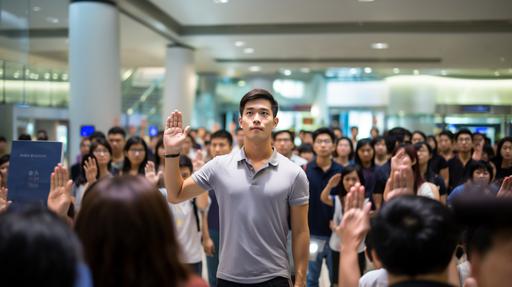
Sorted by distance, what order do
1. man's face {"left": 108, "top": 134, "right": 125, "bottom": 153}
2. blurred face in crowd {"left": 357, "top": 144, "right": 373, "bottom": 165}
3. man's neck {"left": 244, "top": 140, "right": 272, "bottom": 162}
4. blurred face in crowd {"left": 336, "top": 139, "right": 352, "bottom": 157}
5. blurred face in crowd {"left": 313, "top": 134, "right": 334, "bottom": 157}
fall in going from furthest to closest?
blurred face in crowd {"left": 336, "top": 139, "right": 352, "bottom": 157} < man's face {"left": 108, "top": 134, "right": 125, "bottom": 153} < blurred face in crowd {"left": 357, "top": 144, "right": 373, "bottom": 165} < blurred face in crowd {"left": 313, "top": 134, "right": 334, "bottom": 157} < man's neck {"left": 244, "top": 140, "right": 272, "bottom": 162}

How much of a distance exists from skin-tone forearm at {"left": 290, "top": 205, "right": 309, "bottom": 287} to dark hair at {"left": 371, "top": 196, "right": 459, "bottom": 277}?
3.62ft

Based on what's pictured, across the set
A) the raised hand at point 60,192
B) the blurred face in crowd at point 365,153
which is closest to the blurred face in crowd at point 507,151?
the blurred face in crowd at point 365,153

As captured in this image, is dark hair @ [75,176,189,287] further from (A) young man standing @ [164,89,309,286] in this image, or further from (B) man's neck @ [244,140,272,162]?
(B) man's neck @ [244,140,272,162]

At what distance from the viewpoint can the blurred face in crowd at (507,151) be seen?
6312mm

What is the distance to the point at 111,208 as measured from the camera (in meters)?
1.39

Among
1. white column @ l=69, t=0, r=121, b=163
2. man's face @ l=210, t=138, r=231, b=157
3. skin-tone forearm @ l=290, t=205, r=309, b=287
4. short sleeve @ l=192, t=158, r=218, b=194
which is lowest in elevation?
skin-tone forearm @ l=290, t=205, r=309, b=287

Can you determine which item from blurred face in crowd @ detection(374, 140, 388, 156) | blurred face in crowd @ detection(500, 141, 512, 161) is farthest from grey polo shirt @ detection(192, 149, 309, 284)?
blurred face in crowd @ detection(500, 141, 512, 161)

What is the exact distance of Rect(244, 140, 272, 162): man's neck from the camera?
281cm

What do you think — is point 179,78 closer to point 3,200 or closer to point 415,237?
point 3,200

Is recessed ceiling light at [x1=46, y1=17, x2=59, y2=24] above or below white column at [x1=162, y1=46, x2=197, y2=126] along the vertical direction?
above

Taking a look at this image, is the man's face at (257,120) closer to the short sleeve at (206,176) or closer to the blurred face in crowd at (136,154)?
the short sleeve at (206,176)

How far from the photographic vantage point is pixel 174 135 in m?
2.76

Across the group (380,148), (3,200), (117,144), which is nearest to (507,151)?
(380,148)

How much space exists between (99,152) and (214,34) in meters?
8.42
